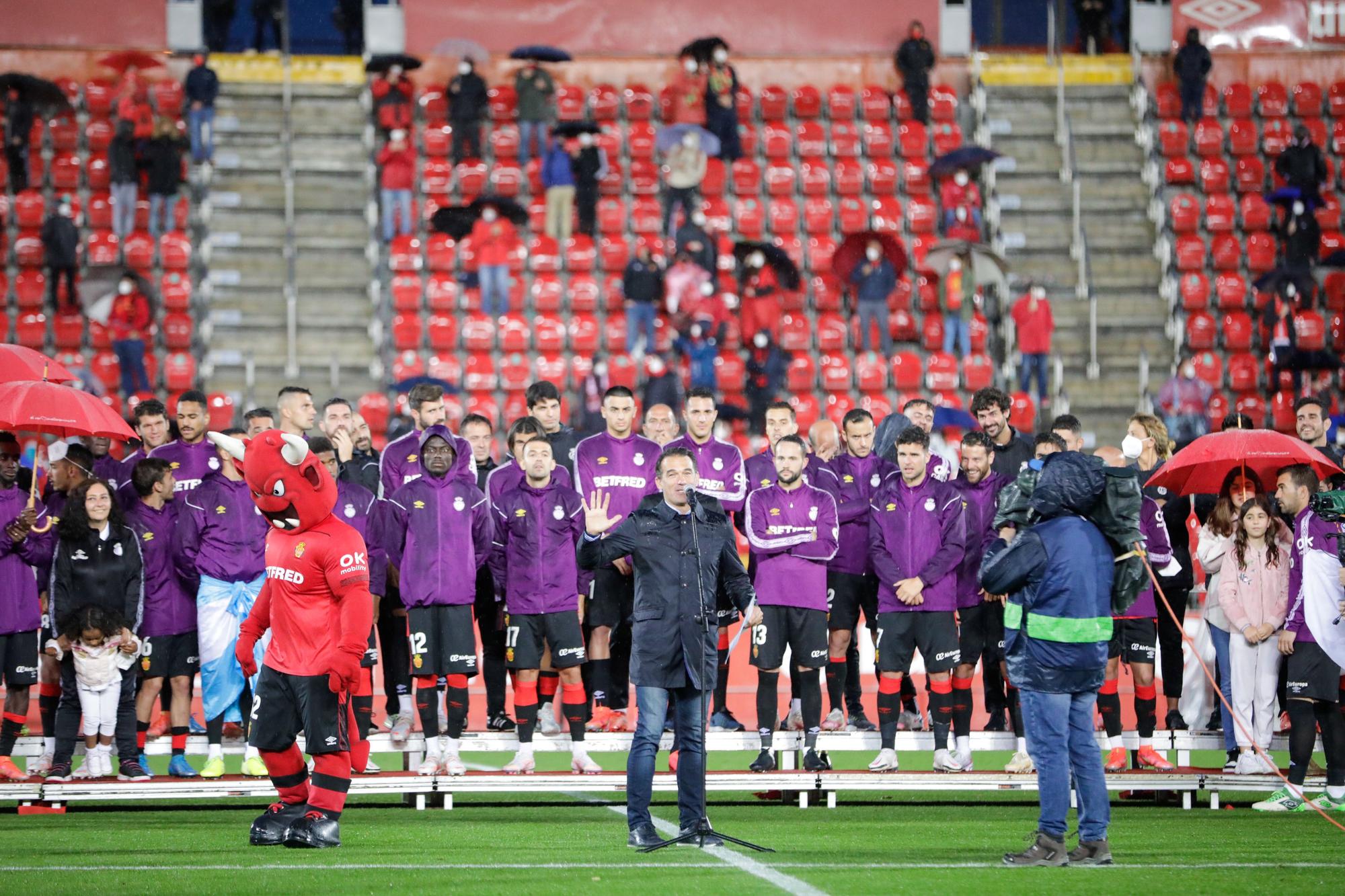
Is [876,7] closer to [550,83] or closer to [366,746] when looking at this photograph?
[550,83]

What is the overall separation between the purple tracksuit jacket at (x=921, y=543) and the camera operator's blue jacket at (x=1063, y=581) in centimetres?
273

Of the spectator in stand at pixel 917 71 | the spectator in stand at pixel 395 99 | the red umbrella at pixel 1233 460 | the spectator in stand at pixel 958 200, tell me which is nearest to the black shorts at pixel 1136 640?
the red umbrella at pixel 1233 460

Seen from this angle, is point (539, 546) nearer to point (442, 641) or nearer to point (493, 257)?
point (442, 641)

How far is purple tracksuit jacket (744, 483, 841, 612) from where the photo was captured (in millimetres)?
10891

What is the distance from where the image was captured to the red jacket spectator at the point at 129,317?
20156 millimetres

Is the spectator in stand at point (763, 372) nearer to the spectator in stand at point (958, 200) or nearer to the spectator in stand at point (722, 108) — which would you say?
the spectator in stand at point (958, 200)

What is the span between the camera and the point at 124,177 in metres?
21.8

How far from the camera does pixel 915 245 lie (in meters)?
22.9

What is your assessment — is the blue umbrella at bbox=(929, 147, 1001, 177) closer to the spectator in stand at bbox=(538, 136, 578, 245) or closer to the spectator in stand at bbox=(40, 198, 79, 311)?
the spectator in stand at bbox=(538, 136, 578, 245)

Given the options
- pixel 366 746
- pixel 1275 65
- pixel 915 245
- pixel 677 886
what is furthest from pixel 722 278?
pixel 677 886

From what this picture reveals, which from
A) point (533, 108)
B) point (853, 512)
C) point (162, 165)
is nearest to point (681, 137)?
point (533, 108)

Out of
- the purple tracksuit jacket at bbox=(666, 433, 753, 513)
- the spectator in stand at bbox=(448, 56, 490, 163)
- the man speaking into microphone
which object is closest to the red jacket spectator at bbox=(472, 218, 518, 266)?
the spectator in stand at bbox=(448, 56, 490, 163)

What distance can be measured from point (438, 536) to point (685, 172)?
12.4 m

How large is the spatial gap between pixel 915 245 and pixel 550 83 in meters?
5.59
